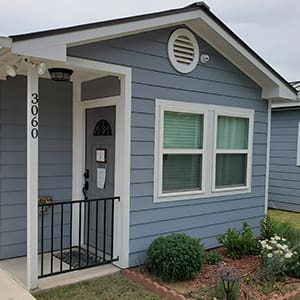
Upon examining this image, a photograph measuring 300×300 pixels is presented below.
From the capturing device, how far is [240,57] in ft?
18.1

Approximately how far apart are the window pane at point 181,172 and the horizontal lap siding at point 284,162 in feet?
15.7

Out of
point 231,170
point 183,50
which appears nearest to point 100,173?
point 183,50

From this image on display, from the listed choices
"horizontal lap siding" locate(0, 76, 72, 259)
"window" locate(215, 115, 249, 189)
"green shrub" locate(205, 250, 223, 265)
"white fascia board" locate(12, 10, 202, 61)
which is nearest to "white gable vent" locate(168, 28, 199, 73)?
"white fascia board" locate(12, 10, 202, 61)

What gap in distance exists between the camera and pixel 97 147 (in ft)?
16.8

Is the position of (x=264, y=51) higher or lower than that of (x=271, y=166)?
higher

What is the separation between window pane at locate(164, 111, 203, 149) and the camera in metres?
4.95

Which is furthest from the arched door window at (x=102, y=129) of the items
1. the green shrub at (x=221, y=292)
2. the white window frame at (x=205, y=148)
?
the green shrub at (x=221, y=292)

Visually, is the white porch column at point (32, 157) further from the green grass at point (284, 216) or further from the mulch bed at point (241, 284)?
the green grass at point (284, 216)

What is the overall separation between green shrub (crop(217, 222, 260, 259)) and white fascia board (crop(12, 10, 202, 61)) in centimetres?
309

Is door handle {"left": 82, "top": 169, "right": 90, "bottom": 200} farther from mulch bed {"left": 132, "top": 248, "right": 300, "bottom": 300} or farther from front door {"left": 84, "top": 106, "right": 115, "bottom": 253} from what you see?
mulch bed {"left": 132, "top": 248, "right": 300, "bottom": 300}

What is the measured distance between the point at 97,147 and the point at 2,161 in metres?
1.27

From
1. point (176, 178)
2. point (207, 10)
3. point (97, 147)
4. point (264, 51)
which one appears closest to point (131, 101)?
point (97, 147)

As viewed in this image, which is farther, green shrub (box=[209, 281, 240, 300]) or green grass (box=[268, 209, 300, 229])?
green grass (box=[268, 209, 300, 229])

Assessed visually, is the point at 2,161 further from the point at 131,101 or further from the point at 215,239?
the point at 215,239
